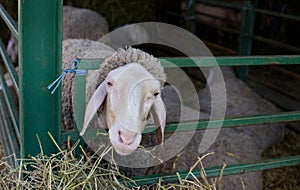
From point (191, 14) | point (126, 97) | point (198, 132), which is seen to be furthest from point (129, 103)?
point (191, 14)

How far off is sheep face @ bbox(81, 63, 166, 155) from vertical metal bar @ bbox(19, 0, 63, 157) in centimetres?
19

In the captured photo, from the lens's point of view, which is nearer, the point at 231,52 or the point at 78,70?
the point at 78,70

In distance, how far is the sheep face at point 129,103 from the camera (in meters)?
1.93

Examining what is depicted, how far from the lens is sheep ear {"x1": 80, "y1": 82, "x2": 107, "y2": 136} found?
2057 millimetres

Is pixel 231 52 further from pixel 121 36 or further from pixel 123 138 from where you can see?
pixel 123 138

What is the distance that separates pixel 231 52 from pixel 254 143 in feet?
9.62

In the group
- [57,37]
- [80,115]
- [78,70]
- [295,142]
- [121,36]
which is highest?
[57,37]

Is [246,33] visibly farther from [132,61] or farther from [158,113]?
[158,113]

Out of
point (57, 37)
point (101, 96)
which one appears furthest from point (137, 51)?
point (57, 37)

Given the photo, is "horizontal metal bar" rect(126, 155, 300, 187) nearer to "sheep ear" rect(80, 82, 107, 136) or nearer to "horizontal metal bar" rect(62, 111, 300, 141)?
"horizontal metal bar" rect(62, 111, 300, 141)

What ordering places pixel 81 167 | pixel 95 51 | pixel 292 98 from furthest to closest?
pixel 292 98 → pixel 95 51 → pixel 81 167

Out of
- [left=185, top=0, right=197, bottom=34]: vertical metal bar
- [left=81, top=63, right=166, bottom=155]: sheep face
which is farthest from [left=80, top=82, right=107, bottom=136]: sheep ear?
[left=185, top=0, right=197, bottom=34]: vertical metal bar

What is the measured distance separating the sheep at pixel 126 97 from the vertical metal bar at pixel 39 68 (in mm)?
172

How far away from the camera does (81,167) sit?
1835 millimetres
